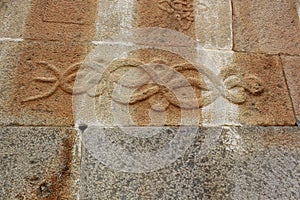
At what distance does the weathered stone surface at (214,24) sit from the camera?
192 cm

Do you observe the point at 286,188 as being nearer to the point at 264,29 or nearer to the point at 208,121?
the point at 208,121

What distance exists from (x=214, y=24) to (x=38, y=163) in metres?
1.26

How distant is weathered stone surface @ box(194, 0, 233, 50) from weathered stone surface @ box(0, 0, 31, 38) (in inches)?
39.4

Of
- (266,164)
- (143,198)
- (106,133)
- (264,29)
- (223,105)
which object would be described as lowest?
(143,198)

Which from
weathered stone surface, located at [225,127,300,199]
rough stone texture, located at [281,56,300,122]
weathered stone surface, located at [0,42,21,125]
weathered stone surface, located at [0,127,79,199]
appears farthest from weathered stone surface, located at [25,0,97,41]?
rough stone texture, located at [281,56,300,122]

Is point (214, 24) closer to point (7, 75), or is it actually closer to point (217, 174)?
point (217, 174)

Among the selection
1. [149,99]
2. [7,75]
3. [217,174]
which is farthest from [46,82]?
[217,174]

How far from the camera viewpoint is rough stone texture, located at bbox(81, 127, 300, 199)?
1.45 metres

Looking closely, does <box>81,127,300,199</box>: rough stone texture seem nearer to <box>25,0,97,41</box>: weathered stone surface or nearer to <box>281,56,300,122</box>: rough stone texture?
<box>281,56,300,122</box>: rough stone texture

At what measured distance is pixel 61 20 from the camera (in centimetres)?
188

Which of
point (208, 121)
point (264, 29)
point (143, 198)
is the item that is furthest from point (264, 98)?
point (143, 198)

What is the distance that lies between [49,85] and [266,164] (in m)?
1.13

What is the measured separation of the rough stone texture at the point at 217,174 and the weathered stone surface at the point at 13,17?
31.6 inches

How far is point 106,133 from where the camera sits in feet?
5.15
